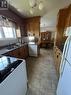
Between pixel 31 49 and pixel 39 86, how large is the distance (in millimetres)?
2448

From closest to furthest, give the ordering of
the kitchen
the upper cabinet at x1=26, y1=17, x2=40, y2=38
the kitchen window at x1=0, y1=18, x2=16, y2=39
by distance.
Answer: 1. the kitchen
2. the kitchen window at x1=0, y1=18, x2=16, y2=39
3. the upper cabinet at x1=26, y1=17, x2=40, y2=38

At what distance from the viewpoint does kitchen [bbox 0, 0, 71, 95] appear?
1089 mm

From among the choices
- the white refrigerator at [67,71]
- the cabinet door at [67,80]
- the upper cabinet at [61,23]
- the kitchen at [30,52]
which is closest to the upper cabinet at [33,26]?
the kitchen at [30,52]

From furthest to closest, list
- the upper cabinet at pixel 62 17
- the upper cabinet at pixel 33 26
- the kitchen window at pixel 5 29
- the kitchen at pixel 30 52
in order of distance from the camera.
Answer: the upper cabinet at pixel 33 26
the upper cabinet at pixel 62 17
the kitchen window at pixel 5 29
the kitchen at pixel 30 52

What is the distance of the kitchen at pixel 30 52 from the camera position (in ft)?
3.57

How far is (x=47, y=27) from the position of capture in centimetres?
794

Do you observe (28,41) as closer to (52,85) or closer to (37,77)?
(37,77)

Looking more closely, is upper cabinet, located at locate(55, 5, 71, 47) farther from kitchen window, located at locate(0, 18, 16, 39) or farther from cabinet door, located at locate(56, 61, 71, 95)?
kitchen window, located at locate(0, 18, 16, 39)

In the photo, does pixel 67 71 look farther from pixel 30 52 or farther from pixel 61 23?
pixel 30 52


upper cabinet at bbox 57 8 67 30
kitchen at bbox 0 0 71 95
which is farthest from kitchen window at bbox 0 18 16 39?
upper cabinet at bbox 57 8 67 30

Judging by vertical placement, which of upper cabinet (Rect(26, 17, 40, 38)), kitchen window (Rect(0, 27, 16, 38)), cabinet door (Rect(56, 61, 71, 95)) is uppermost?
upper cabinet (Rect(26, 17, 40, 38))

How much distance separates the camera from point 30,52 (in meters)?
4.12

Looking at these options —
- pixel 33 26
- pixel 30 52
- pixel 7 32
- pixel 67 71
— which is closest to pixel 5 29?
pixel 7 32

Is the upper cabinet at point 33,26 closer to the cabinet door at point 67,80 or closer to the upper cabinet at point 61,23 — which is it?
the upper cabinet at point 61,23
